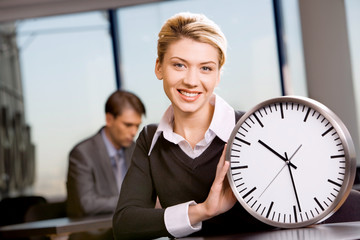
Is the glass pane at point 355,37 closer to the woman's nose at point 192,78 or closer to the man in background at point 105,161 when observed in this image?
the man in background at point 105,161

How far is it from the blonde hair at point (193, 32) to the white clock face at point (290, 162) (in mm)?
234

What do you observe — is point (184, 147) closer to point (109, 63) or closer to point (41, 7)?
point (109, 63)

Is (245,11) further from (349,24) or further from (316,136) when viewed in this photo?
(316,136)

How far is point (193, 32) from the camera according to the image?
1.48 metres

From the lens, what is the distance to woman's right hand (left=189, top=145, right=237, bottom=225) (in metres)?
1.33

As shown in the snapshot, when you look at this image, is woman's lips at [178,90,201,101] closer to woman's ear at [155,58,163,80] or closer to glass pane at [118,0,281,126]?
woman's ear at [155,58,163,80]

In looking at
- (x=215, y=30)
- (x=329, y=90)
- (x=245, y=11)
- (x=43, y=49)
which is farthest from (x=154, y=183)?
(x=43, y=49)

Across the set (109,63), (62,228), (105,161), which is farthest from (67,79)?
(62,228)

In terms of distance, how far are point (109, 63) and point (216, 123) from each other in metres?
4.93

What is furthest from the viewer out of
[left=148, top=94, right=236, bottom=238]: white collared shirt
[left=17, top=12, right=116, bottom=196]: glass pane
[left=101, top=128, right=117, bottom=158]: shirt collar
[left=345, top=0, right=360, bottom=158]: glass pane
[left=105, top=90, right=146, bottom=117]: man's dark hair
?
[left=17, top=12, right=116, bottom=196]: glass pane

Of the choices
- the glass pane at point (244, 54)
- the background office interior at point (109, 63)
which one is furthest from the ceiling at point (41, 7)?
the glass pane at point (244, 54)

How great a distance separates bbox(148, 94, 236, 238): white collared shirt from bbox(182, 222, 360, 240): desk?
0.04m

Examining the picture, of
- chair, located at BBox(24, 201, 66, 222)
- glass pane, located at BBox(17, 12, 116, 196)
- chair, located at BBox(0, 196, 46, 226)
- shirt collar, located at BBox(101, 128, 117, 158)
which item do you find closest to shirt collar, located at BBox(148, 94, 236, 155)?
shirt collar, located at BBox(101, 128, 117, 158)

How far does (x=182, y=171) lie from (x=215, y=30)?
397 mm
